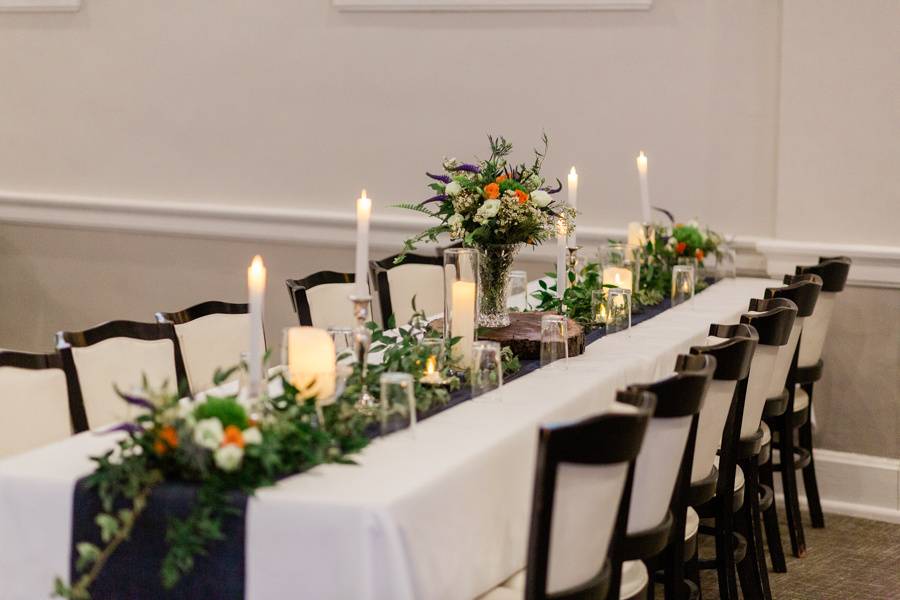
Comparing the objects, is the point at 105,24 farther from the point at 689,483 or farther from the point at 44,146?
the point at 689,483

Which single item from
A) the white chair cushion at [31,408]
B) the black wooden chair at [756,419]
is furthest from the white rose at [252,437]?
the black wooden chair at [756,419]

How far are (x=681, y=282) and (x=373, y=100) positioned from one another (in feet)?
7.47

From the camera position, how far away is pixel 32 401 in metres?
3.11

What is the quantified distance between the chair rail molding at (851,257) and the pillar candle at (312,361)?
3238 millimetres

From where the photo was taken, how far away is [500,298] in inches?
151

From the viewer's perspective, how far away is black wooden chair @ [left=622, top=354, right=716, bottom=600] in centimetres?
274

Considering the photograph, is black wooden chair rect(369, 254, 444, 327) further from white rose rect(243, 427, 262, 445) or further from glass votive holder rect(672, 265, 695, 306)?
white rose rect(243, 427, 262, 445)

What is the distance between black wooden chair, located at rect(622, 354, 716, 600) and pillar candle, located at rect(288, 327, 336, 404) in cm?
66

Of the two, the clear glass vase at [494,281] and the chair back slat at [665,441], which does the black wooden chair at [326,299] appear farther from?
the chair back slat at [665,441]

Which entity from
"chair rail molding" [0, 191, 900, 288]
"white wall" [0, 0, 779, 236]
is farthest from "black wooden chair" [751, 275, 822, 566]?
"white wall" [0, 0, 779, 236]

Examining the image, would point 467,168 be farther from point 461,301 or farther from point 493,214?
point 461,301

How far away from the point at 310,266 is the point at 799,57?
2.75m

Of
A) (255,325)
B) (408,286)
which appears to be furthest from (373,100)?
(255,325)

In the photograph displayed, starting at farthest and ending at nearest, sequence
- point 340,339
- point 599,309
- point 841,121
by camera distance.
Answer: point 841,121 < point 599,309 < point 340,339
